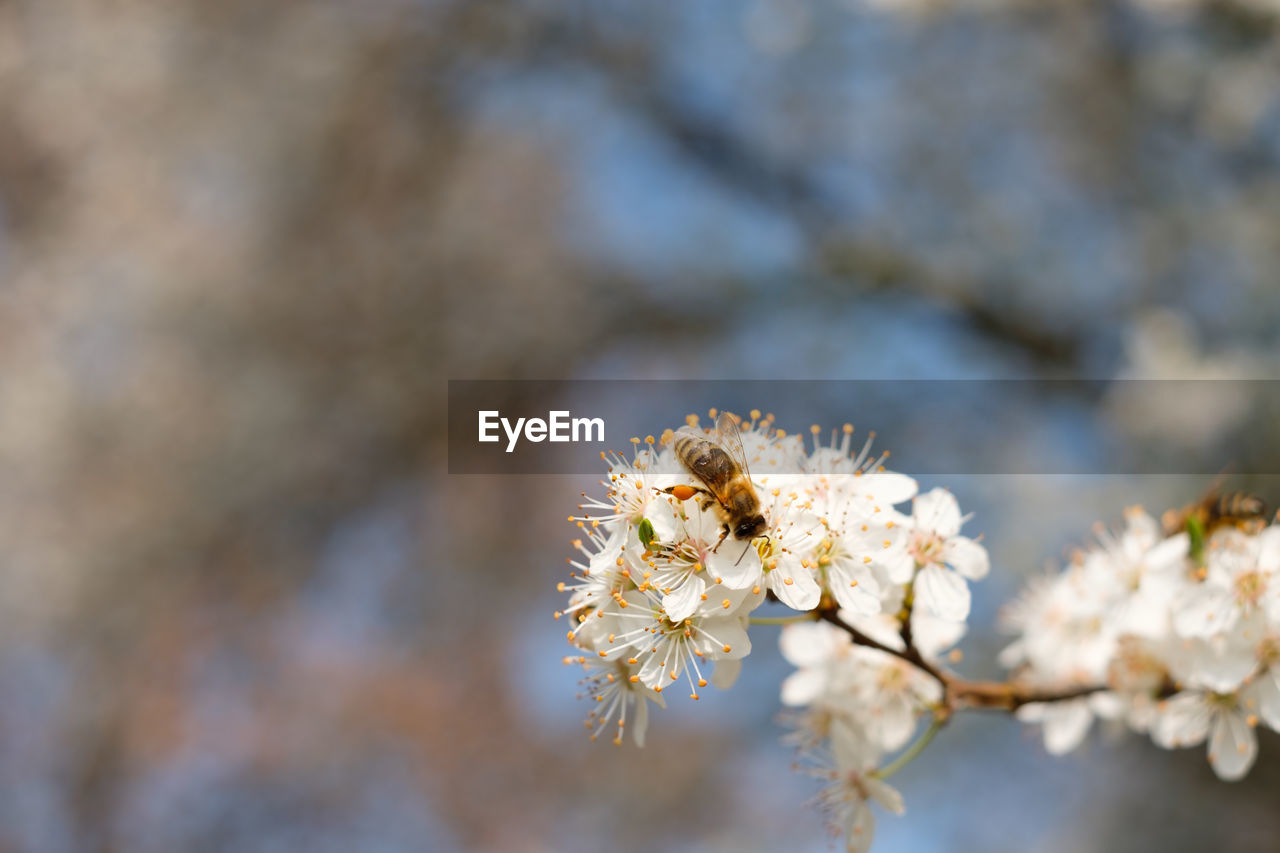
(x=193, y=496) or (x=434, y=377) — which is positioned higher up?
(x=434, y=377)

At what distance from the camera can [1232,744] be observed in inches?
48.2

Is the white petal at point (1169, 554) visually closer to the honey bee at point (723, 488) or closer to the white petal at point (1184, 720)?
the white petal at point (1184, 720)

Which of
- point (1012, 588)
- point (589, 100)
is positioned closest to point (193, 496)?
point (589, 100)

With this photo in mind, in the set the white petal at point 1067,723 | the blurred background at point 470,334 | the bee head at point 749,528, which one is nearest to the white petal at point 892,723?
the white petal at point 1067,723

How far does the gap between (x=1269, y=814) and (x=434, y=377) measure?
466cm

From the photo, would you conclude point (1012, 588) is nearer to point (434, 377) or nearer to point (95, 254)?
point (434, 377)

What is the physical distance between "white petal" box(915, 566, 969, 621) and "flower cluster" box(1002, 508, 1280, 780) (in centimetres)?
32

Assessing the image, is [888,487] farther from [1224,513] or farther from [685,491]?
[1224,513]

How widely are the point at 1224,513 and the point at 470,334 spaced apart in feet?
14.9

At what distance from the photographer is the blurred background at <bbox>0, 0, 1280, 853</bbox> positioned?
395 cm

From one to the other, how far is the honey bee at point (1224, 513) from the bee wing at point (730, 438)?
0.68 m

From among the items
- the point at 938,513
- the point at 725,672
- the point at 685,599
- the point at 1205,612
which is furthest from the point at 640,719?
the point at 1205,612

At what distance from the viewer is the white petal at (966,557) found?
1071 millimetres

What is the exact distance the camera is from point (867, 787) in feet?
3.97
